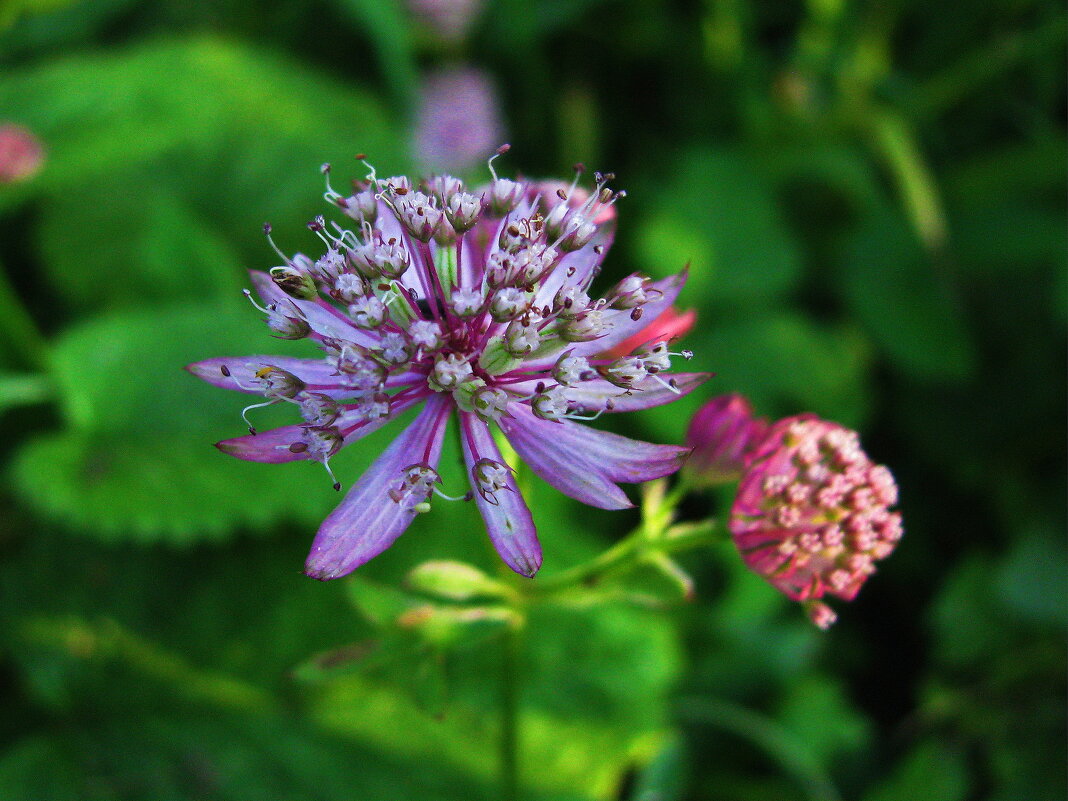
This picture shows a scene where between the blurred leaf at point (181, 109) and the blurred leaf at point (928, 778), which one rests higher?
the blurred leaf at point (181, 109)

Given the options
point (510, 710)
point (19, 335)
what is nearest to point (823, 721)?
point (510, 710)

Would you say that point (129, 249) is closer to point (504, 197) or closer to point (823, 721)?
point (504, 197)

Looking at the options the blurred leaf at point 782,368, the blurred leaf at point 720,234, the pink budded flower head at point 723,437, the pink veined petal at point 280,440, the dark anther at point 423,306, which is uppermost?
the blurred leaf at point 720,234

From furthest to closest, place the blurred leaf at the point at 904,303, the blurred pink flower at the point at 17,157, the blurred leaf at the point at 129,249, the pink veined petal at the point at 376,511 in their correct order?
the blurred leaf at the point at 904,303 → the blurred leaf at the point at 129,249 → the blurred pink flower at the point at 17,157 → the pink veined petal at the point at 376,511

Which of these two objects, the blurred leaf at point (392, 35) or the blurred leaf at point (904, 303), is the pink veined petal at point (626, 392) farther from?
the blurred leaf at point (392, 35)

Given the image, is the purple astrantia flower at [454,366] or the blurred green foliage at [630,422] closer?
the purple astrantia flower at [454,366]

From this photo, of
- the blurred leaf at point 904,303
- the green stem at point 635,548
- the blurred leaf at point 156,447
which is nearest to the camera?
the green stem at point 635,548

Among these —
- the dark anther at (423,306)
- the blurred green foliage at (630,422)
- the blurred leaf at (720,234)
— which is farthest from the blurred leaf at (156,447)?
the blurred leaf at (720,234)
